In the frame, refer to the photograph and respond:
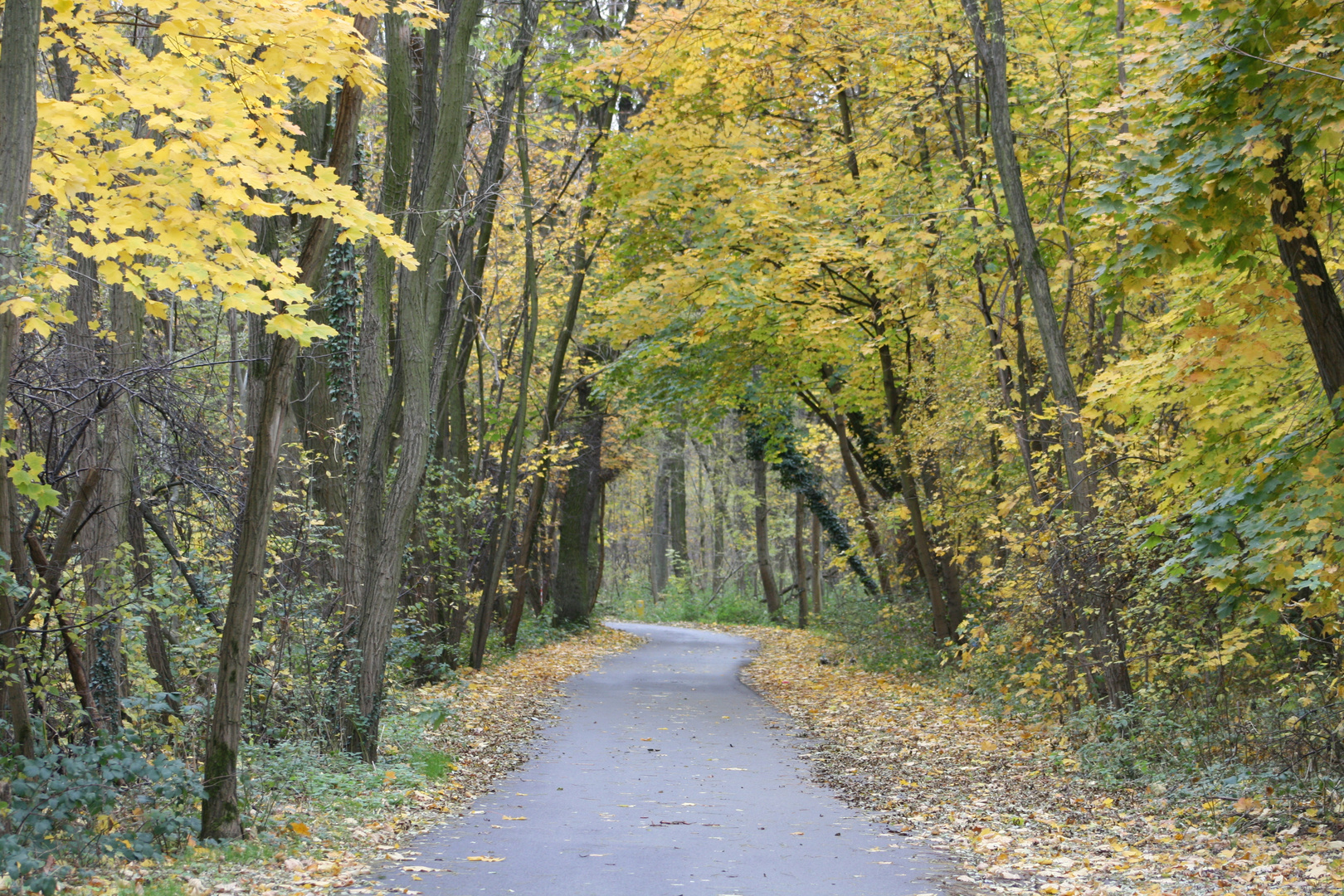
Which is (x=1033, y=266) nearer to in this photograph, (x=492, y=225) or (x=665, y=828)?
(x=665, y=828)

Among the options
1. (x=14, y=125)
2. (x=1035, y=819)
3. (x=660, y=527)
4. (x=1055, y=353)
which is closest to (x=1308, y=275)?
(x=1055, y=353)

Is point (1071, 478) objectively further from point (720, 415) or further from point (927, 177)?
point (720, 415)

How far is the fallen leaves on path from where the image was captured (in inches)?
241

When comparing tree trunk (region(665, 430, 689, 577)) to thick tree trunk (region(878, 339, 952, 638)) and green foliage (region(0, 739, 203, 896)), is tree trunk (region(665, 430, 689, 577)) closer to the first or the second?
thick tree trunk (region(878, 339, 952, 638))

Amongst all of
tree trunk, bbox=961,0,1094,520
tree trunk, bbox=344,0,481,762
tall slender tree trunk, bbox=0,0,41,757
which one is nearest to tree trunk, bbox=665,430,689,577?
tree trunk, bbox=961,0,1094,520

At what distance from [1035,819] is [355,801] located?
5.18m

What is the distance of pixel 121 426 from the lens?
8.43 m

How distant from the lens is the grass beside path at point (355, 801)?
602 cm

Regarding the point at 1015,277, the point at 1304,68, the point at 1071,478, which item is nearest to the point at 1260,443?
the point at 1304,68

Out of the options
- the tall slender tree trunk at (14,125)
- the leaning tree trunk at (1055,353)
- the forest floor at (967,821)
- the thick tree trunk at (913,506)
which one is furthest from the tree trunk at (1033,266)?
the tall slender tree trunk at (14,125)

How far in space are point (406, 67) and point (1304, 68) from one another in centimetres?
783

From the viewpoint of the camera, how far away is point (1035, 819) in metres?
7.83

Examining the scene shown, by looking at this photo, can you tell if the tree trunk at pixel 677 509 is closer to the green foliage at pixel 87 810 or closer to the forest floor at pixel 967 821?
the forest floor at pixel 967 821

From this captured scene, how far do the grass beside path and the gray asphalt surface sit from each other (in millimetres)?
287
